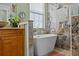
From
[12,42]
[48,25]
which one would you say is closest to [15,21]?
[12,42]

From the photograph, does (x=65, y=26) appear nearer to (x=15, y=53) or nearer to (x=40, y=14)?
(x=40, y=14)

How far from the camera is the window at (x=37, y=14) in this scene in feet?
Result: 5.43

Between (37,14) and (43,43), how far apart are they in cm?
38

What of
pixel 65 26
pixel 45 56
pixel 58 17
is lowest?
pixel 45 56

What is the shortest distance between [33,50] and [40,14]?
475 mm

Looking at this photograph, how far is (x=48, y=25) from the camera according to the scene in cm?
169

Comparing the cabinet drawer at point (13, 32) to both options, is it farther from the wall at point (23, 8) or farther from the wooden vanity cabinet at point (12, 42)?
the wall at point (23, 8)

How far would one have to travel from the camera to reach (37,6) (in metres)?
1.65

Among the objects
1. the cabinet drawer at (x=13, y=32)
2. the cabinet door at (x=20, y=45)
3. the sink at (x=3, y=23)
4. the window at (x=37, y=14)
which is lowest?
the cabinet door at (x=20, y=45)

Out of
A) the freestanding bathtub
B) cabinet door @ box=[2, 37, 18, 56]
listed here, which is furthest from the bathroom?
cabinet door @ box=[2, 37, 18, 56]

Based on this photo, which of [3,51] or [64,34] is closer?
[3,51]

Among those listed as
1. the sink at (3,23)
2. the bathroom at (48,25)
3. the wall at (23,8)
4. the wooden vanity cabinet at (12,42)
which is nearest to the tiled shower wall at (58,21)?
the bathroom at (48,25)

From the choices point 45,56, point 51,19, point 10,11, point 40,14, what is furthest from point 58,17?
point 10,11

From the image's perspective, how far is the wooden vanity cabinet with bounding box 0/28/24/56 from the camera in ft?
5.19
